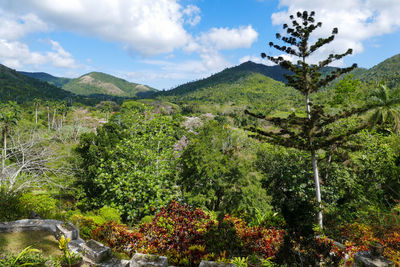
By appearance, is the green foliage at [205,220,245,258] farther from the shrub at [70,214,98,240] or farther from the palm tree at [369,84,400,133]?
the palm tree at [369,84,400,133]

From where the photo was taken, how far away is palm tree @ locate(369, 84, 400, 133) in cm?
2281

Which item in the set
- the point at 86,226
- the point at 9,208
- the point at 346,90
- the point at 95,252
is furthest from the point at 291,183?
the point at 346,90

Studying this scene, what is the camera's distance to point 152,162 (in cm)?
1095

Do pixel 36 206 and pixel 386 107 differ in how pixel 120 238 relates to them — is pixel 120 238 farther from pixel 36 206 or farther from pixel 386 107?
pixel 386 107

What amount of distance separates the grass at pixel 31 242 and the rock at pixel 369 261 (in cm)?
661

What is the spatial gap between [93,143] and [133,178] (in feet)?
31.9

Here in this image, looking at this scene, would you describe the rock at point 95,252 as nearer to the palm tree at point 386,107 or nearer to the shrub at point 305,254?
the shrub at point 305,254

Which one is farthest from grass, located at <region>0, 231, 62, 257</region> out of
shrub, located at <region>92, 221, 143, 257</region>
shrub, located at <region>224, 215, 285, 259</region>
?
shrub, located at <region>224, 215, 285, 259</region>

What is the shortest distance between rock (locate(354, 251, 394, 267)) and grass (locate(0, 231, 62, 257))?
6.61 m

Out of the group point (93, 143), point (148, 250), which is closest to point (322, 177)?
point (148, 250)

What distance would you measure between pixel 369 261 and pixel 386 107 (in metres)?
26.3

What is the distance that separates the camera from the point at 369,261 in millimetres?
3893

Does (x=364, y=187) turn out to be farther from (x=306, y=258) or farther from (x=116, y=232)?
(x=116, y=232)

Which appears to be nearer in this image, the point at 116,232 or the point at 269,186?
the point at 116,232
